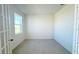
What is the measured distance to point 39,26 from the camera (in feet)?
29.6

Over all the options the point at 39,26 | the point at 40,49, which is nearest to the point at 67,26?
the point at 40,49

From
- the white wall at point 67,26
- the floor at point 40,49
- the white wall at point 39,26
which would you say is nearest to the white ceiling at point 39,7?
the white wall at point 67,26

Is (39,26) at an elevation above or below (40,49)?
above

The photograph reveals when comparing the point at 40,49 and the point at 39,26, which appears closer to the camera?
the point at 40,49

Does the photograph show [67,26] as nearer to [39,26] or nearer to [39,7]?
[39,7]

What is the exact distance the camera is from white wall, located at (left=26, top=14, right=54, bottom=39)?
353 inches

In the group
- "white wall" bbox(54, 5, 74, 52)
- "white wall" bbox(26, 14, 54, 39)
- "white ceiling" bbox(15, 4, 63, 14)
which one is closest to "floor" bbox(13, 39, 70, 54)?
"white wall" bbox(54, 5, 74, 52)

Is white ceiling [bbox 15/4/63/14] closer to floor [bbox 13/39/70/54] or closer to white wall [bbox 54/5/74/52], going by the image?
white wall [bbox 54/5/74/52]
